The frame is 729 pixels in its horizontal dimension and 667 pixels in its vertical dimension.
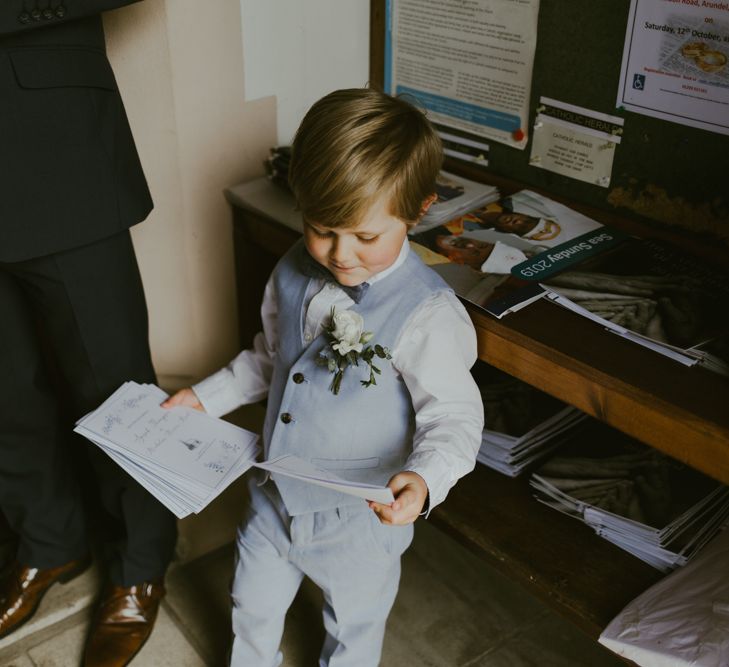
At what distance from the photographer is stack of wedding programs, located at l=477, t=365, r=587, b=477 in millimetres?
1595

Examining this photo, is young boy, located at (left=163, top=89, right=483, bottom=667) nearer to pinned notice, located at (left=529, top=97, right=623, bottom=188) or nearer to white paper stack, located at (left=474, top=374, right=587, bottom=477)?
white paper stack, located at (left=474, top=374, right=587, bottom=477)

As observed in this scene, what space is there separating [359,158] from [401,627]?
1.00 m

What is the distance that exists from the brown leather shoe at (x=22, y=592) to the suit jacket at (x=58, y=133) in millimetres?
752

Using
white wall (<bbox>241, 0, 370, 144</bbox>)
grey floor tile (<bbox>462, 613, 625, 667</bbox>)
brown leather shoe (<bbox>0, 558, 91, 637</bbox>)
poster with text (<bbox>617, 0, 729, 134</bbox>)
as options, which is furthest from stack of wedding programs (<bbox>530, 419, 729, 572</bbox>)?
brown leather shoe (<bbox>0, 558, 91, 637</bbox>)

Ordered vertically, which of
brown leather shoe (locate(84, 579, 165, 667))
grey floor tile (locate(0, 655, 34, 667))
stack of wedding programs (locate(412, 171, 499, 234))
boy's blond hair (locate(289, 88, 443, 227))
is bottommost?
grey floor tile (locate(0, 655, 34, 667))

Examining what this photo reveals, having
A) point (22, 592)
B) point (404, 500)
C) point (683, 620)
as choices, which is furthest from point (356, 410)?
point (22, 592)

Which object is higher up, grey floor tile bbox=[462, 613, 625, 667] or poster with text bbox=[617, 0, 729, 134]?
poster with text bbox=[617, 0, 729, 134]

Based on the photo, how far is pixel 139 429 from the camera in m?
1.31

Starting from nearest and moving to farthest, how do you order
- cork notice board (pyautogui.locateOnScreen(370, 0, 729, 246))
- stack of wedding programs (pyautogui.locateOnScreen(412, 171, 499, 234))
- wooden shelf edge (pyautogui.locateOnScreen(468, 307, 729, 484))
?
1. wooden shelf edge (pyautogui.locateOnScreen(468, 307, 729, 484))
2. cork notice board (pyautogui.locateOnScreen(370, 0, 729, 246))
3. stack of wedding programs (pyautogui.locateOnScreen(412, 171, 499, 234))

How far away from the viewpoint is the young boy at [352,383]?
1.12 metres

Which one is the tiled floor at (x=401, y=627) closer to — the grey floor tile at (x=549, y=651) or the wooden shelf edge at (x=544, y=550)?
the grey floor tile at (x=549, y=651)

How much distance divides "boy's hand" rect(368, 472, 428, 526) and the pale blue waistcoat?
13 cm

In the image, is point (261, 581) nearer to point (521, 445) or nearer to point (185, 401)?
point (185, 401)

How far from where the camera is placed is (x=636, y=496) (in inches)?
57.9
